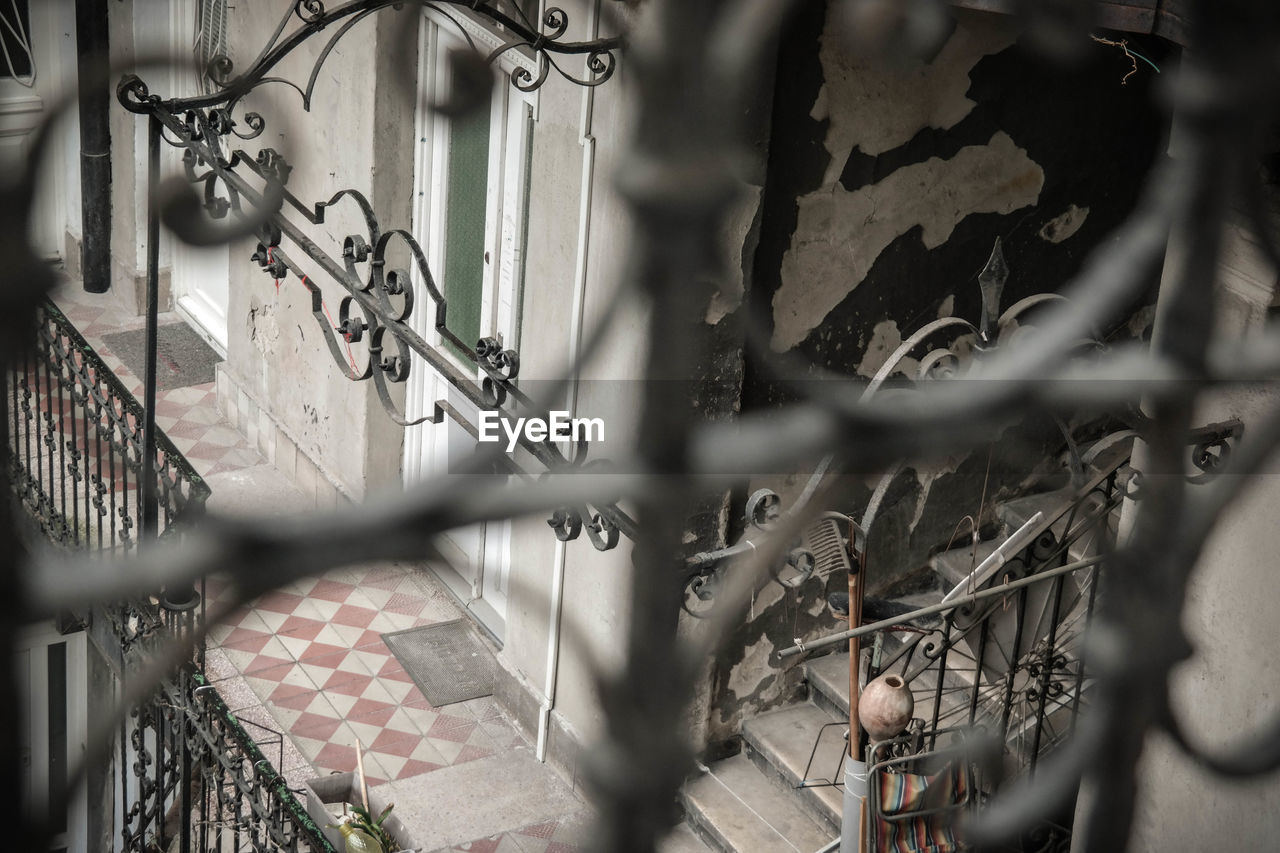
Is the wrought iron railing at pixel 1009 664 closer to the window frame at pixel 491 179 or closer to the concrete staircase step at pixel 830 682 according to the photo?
the concrete staircase step at pixel 830 682

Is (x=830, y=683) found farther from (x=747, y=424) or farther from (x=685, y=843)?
(x=747, y=424)

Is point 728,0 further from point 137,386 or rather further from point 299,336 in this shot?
point 137,386

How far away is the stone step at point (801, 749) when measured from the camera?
5801 millimetres

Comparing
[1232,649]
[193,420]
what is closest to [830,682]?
[1232,649]

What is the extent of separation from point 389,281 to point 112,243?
693cm

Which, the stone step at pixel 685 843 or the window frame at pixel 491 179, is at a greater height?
the window frame at pixel 491 179

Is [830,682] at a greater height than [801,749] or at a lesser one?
greater

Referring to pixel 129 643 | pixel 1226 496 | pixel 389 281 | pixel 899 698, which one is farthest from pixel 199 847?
pixel 1226 496

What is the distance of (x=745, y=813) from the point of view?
19.4 ft

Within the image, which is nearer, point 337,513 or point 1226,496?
point 337,513

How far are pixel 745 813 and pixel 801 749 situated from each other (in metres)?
0.34

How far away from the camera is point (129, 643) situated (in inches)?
239

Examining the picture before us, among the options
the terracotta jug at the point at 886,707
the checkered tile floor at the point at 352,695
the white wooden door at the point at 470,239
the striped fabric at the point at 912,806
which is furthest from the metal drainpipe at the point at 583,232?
the striped fabric at the point at 912,806

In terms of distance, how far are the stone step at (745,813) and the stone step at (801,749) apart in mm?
44
